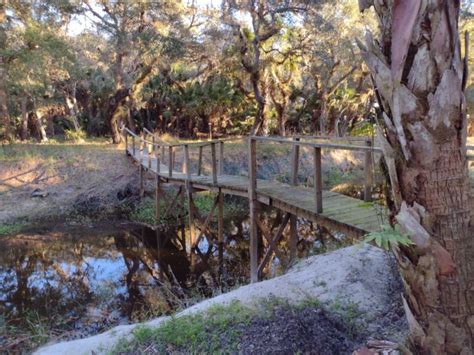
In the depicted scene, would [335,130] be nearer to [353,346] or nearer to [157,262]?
[157,262]

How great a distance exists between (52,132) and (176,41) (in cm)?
1393

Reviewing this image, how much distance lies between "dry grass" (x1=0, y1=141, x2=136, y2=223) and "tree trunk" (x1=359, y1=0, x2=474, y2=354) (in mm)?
12857

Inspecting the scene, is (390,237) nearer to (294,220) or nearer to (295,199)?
(295,199)

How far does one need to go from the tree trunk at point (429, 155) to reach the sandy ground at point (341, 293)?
927 millimetres

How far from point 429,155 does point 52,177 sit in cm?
1470

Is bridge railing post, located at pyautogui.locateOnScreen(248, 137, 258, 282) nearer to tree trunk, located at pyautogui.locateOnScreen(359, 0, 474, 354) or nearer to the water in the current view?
the water

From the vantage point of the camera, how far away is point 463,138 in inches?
80.5

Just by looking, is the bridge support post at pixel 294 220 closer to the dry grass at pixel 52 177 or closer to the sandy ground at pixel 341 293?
the sandy ground at pixel 341 293

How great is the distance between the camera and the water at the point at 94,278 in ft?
20.8

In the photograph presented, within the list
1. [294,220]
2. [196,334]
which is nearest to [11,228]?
[294,220]

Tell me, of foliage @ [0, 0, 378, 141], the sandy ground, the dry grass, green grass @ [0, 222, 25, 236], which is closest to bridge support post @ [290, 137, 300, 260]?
the sandy ground

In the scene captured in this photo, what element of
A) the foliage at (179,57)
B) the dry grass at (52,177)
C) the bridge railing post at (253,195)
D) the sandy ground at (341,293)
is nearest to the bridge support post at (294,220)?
the bridge railing post at (253,195)

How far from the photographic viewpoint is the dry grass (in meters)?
13.1

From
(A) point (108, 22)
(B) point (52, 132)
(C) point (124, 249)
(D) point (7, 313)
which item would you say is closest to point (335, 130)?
(A) point (108, 22)
